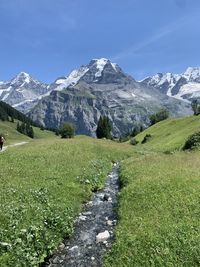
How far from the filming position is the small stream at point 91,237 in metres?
18.3

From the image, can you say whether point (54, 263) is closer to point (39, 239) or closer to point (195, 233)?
point (39, 239)

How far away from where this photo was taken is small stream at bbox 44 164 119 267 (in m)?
18.3

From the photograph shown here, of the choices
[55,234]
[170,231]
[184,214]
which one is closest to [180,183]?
[184,214]

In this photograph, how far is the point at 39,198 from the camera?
25.1 m

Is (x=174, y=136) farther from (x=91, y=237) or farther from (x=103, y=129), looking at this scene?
(x=103, y=129)

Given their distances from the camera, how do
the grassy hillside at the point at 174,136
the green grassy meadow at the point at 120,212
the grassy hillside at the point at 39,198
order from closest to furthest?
the green grassy meadow at the point at 120,212
the grassy hillside at the point at 39,198
the grassy hillside at the point at 174,136

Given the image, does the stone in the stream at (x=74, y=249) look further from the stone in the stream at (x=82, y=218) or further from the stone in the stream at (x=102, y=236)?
the stone in the stream at (x=82, y=218)

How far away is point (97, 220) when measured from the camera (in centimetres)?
2430

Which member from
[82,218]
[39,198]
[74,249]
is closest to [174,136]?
[82,218]

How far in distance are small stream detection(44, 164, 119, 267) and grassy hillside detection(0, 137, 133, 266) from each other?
1.82 ft

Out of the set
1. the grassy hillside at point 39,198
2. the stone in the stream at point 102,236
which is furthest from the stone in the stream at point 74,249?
the stone in the stream at point 102,236

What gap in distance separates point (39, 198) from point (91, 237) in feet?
17.6

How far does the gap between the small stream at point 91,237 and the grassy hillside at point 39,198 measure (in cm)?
55

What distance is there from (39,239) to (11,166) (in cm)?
2035
